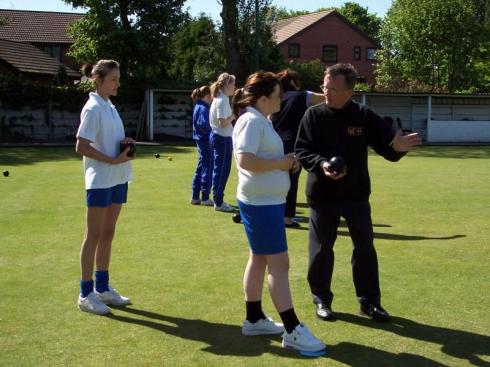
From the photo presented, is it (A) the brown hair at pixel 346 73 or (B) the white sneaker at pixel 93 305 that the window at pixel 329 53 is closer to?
(A) the brown hair at pixel 346 73

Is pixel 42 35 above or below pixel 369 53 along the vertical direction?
above

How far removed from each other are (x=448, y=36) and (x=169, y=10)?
21.7 meters

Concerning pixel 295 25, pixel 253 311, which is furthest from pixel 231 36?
pixel 253 311

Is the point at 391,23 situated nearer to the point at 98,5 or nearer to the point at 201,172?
the point at 98,5

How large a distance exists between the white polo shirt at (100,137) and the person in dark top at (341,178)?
4.83ft

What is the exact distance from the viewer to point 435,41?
153 ft

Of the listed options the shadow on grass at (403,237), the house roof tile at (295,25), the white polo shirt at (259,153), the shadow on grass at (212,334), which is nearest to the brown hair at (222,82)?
the shadow on grass at (403,237)

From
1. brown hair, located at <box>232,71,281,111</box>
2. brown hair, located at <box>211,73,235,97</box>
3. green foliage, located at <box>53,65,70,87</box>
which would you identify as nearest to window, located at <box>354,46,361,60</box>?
green foliage, located at <box>53,65,70,87</box>

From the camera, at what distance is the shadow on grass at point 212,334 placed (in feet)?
14.8

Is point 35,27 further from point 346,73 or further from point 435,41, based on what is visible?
point 346,73

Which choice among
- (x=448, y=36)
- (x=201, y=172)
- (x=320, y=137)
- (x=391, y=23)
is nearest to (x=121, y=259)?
(x=320, y=137)

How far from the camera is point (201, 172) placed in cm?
1100

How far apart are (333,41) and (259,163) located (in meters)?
63.8

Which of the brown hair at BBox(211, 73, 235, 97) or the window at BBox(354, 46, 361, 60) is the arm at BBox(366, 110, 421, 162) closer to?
the brown hair at BBox(211, 73, 235, 97)
